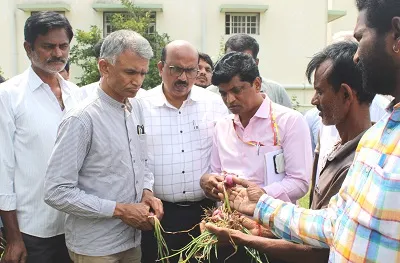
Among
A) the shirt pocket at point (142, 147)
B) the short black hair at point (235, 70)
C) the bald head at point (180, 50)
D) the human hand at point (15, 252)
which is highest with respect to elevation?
the bald head at point (180, 50)

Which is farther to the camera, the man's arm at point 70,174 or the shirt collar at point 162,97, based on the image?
the shirt collar at point 162,97

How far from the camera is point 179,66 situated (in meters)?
3.43

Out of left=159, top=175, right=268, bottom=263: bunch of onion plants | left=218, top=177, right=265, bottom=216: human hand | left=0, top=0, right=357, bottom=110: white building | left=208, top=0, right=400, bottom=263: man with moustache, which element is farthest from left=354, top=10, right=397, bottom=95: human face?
left=0, top=0, right=357, bottom=110: white building

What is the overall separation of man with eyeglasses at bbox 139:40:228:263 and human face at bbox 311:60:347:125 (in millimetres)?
1331

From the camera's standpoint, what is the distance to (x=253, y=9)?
13562 millimetres

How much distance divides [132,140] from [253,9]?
37.7ft

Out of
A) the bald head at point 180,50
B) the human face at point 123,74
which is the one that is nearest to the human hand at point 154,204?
the human face at point 123,74

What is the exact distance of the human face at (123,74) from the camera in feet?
9.00

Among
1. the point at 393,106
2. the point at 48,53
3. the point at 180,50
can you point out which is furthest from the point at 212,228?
the point at 48,53

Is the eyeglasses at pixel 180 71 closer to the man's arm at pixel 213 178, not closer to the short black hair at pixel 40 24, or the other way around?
the man's arm at pixel 213 178

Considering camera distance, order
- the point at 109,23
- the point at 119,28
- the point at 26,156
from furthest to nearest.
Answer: the point at 109,23
the point at 119,28
the point at 26,156

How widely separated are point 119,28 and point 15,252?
10219 millimetres

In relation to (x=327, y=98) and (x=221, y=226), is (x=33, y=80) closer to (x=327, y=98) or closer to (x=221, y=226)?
(x=221, y=226)

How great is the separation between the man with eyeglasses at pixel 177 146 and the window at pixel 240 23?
1073 centimetres
